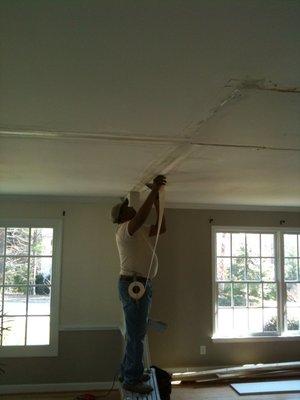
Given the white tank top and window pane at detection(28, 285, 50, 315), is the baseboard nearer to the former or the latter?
window pane at detection(28, 285, 50, 315)

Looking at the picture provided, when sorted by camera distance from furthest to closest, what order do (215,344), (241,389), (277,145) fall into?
(215,344)
(241,389)
(277,145)

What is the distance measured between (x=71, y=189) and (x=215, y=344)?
297 centimetres

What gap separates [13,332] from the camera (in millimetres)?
4781

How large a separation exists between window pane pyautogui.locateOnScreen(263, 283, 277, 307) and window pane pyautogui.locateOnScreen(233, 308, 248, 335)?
1.17 feet

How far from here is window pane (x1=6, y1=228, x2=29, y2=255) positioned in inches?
192

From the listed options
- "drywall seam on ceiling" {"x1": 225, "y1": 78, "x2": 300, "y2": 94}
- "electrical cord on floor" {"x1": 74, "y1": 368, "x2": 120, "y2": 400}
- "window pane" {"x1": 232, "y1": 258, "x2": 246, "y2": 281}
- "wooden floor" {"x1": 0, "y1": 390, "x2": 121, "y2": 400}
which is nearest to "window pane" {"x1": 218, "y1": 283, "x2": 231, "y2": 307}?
"window pane" {"x1": 232, "y1": 258, "x2": 246, "y2": 281}

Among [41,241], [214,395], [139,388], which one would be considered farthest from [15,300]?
[214,395]

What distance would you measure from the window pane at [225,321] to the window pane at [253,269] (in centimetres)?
58

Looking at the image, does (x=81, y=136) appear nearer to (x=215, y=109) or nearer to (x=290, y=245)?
(x=215, y=109)

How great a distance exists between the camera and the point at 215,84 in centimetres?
132

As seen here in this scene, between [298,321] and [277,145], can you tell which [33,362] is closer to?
[298,321]

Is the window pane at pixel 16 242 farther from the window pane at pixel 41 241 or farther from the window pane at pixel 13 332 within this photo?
the window pane at pixel 13 332

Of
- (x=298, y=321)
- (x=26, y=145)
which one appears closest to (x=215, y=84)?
(x=26, y=145)

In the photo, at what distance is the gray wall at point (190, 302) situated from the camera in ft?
17.0
